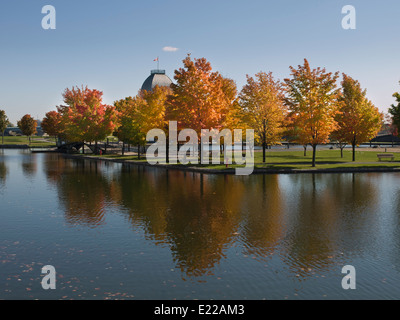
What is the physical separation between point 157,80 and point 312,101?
438 ft

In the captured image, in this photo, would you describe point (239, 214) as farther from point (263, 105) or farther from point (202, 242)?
point (263, 105)

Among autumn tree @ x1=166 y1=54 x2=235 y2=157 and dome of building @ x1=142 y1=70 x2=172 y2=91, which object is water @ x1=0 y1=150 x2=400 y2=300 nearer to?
autumn tree @ x1=166 y1=54 x2=235 y2=157

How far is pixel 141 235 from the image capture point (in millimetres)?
15062

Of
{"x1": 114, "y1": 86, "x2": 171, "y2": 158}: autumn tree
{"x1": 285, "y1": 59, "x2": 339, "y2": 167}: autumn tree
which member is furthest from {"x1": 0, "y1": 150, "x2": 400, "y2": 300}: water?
{"x1": 114, "y1": 86, "x2": 171, "y2": 158}: autumn tree

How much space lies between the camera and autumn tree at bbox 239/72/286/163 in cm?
4450

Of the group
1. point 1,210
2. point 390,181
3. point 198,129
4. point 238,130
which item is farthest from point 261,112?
point 1,210

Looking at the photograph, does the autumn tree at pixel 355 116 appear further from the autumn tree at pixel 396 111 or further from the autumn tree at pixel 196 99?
the autumn tree at pixel 196 99

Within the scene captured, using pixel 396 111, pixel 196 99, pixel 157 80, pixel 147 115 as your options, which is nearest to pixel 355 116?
pixel 396 111

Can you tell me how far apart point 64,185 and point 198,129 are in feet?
56.2

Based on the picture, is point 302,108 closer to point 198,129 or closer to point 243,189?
point 198,129

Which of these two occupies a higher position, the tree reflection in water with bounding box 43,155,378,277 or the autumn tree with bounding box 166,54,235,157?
the autumn tree with bounding box 166,54,235,157

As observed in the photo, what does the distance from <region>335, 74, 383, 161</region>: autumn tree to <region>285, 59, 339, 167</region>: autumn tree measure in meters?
10.8

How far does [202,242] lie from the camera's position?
14.0 m

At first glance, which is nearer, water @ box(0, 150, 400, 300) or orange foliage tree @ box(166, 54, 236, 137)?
water @ box(0, 150, 400, 300)
